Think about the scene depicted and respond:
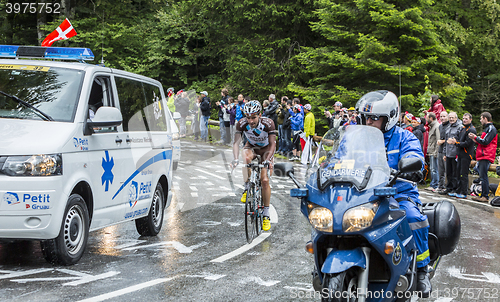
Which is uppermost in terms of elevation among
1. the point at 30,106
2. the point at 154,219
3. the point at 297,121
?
the point at 30,106

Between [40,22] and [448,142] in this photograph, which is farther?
[40,22]

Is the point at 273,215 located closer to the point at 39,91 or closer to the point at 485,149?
the point at 39,91

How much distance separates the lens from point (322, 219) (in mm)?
4219

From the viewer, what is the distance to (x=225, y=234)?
880cm

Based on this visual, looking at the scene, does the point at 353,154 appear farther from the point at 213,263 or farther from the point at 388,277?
the point at 213,263

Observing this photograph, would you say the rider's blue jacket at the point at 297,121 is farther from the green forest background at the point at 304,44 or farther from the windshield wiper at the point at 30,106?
the windshield wiper at the point at 30,106

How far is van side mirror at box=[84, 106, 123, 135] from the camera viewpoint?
6.68 metres

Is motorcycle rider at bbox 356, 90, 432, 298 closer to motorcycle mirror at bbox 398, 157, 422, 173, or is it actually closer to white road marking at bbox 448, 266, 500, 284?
motorcycle mirror at bbox 398, 157, 422, 173

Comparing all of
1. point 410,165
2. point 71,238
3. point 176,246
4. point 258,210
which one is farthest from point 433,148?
point 410,165

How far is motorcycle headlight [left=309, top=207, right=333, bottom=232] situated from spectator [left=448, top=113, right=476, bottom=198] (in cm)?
1072

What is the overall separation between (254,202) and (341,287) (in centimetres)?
467

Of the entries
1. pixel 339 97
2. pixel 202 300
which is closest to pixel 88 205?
pixel 202 300

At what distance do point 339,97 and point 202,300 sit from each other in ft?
62.3

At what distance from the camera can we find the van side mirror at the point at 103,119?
263 inches
